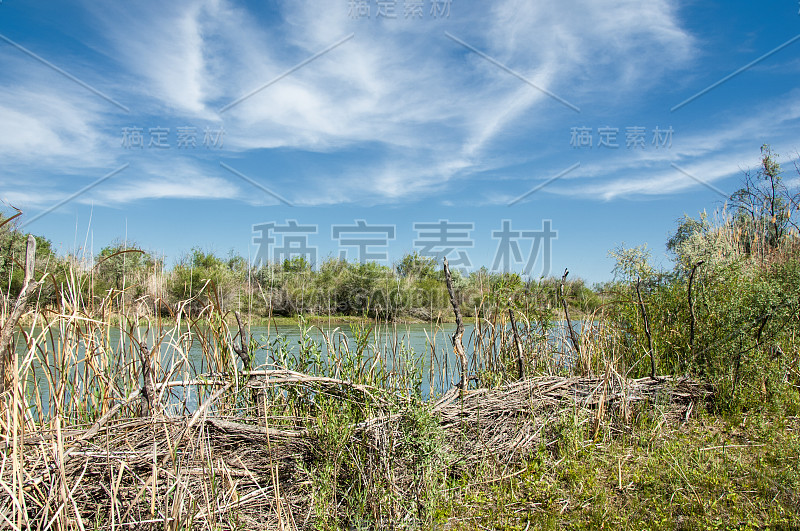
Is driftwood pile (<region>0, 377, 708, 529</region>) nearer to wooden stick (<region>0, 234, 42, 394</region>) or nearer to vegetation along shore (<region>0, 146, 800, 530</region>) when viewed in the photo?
vegetation along shore (<region>0, 146, 800, 530</region>)

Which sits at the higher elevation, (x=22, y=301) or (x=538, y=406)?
(x=22, y=301)

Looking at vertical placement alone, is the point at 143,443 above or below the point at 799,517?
above

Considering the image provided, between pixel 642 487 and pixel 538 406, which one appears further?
pixel 538 406

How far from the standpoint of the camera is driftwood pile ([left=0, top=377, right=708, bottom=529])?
7.25ft

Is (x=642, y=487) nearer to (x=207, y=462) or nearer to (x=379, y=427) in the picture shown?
(x=379, y=427)

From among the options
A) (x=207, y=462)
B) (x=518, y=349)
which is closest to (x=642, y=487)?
(x=518, y=349)

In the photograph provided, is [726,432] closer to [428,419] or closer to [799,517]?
[799,517]

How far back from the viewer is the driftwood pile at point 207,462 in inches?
87.0

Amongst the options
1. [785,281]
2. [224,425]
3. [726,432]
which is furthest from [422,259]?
[224,425]

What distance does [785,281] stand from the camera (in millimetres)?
6008

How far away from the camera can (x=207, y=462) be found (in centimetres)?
253

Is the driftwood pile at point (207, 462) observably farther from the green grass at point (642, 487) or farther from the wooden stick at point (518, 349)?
the wooden stick at point (518, 349)

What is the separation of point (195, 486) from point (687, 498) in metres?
2.77

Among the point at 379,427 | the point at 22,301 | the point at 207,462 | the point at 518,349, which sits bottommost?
the point at 207,462
